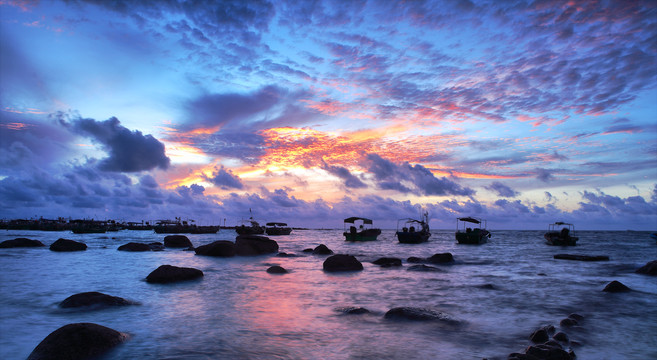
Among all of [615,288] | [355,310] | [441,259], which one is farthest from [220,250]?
[615,288]

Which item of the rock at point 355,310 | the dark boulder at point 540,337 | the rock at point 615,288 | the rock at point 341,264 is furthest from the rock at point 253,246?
the dark boulder at point 540,337

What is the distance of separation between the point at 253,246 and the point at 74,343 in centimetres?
2778

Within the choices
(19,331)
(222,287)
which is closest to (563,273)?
(222,287)

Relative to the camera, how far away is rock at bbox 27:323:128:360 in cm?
669

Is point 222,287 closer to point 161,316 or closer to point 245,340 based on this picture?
point 161,316

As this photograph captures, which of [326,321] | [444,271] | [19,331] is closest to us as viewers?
[19,331]

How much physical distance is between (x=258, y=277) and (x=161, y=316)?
9.03 m

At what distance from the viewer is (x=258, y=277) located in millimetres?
19578

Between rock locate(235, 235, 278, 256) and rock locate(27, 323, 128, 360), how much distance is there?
26029 millimetres

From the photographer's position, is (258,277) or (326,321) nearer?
(326,321)

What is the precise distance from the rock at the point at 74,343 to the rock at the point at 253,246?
26.0m

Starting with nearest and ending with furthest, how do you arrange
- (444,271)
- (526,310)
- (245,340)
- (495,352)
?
(495,352)
(245,340)
(526,310)
(444,271)

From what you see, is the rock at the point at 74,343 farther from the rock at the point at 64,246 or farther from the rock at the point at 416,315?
the rock at the point at 64,246

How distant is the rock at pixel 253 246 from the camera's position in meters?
33.3
